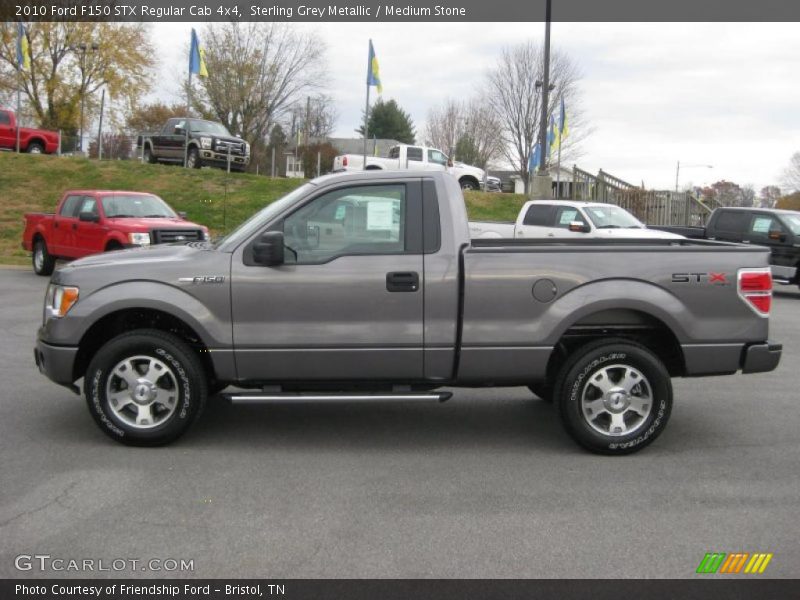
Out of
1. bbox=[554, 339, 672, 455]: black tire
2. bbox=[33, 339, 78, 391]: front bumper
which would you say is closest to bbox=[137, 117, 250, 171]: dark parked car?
bbox=[33, 339, 78, 391]: front bumper

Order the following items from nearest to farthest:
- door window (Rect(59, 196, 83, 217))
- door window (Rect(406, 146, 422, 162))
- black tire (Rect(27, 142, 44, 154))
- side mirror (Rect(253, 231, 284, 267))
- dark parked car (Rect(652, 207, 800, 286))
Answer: side mirror (Rect(253, 231, 284, 267))
door window (Rect(59, 196, 83, 217))
dark parked car (Rect(652, 207, 800, 286))
door window (Rect(406, 146, 422, 162))
black tire (Rect(27, 142, 44, 154))

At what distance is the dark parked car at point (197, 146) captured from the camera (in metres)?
30.8

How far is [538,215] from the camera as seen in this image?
1806 cm

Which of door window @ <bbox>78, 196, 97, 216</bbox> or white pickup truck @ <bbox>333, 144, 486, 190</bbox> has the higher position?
white pickup truck @ <bbox>333, 144, 486, 190</bbox>

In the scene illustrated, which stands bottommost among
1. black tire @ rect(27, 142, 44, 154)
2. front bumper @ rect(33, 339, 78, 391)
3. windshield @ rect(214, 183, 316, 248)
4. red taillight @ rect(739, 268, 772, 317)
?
front bumper @ rect(33, 339, 78, 391)

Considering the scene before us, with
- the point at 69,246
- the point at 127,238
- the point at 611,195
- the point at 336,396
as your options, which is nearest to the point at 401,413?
the point at 336,396

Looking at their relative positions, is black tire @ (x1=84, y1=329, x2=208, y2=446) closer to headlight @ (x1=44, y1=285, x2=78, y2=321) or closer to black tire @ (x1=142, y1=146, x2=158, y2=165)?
headlight @ (x1=44, y1=285, x2=78, y2=321)

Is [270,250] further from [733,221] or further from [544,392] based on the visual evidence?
[733,221]

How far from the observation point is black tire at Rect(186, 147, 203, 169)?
3119cm

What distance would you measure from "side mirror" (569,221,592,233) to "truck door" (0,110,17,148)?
82.9 feet

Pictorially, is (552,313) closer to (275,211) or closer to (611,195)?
(275,211)

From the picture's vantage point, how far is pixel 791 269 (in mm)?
17125

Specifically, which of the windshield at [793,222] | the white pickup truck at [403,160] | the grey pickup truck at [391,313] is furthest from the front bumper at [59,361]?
the white pickup truck at [403,160]

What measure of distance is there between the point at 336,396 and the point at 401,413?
1.34m
